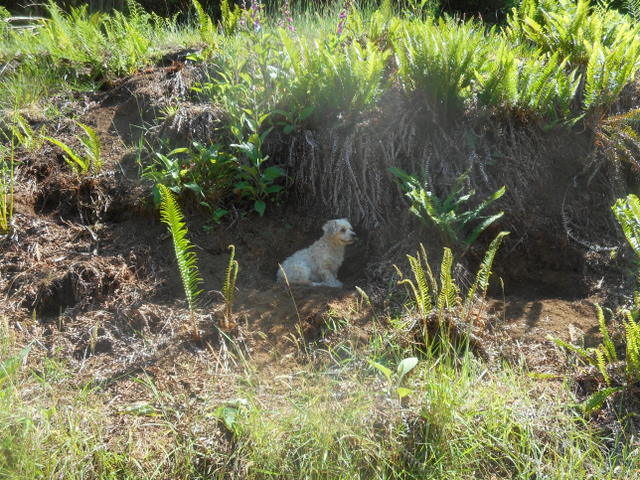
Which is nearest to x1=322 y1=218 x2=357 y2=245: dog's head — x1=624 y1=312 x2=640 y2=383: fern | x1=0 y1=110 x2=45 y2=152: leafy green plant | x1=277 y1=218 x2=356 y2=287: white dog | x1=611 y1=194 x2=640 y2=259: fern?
x1=277 y1=218 x2=356 y2=287: white dog

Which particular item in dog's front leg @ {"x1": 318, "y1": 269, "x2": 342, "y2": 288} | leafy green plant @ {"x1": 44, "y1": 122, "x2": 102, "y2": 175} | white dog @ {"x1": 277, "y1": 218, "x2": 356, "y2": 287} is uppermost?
leafy green plant @ {"x1": 44, "y1": 122, "x2": 102, "y2": 175}

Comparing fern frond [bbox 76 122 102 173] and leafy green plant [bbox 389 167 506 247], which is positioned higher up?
fern frond [bbox 76 122 102 173]

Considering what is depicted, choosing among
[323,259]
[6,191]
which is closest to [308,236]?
A: [323,259]

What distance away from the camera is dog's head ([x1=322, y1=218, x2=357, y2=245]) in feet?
13.7

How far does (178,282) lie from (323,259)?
1105 millimetres

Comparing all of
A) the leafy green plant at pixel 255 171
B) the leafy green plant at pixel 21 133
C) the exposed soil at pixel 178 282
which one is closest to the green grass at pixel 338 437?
the exposed soil at pixel 178 282

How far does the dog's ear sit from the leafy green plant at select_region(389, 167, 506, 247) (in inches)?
23.3

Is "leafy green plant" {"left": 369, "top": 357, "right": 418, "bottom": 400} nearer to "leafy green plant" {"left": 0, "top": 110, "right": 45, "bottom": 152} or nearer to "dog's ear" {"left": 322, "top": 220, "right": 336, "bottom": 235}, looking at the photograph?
"dog's ear" {"left": 322, "top": 220, "right": 336, "bottom": 235}

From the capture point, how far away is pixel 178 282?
405 centimetres

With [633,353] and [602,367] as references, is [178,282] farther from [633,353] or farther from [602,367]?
[633,353]

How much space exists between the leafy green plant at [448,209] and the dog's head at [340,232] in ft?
1.64

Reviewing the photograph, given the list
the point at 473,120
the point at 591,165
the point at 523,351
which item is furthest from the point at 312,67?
the point at 523,351

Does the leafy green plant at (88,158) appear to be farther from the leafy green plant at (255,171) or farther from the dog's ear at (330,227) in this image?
the dog's ear at (330,227)

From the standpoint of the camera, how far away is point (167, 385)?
126 inches
